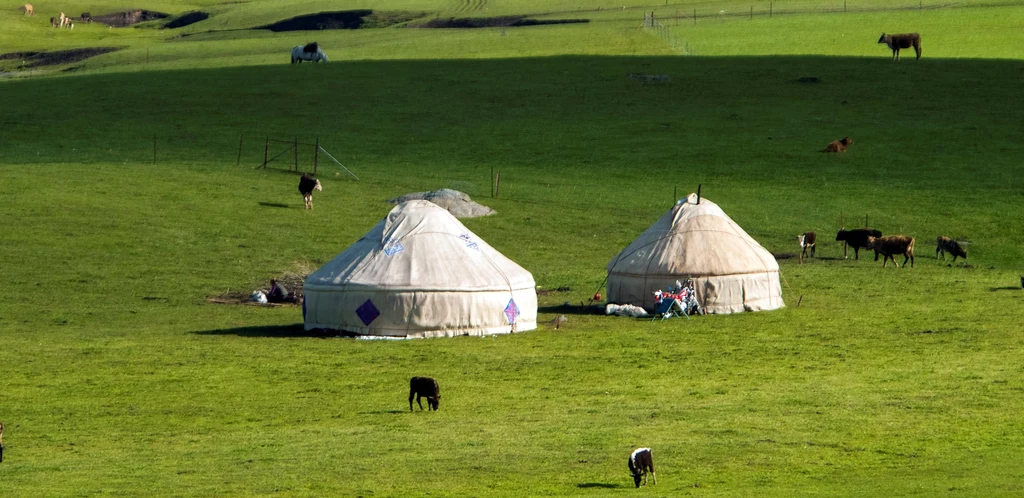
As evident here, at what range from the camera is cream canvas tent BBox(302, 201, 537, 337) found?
90.8 feet

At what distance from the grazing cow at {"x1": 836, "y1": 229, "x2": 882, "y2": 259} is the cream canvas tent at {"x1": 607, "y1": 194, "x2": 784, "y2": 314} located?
717 centimetres

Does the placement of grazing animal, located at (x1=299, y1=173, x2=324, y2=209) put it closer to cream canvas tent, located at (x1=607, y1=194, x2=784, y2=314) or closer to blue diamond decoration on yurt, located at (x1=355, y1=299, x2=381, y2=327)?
cream canvas tent, located at (x1=607, y1=194, x2=784, y2=314)

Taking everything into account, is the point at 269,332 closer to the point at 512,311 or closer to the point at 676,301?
the point at 512,311

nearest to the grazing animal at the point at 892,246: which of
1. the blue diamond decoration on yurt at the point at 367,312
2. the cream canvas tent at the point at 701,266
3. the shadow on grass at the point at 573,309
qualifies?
the cream canvas tent at the point at 701,266

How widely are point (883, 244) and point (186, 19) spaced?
303 ft

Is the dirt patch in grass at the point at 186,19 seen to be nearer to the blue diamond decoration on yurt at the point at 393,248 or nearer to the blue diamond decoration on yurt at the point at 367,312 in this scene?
the blue diamond decoration on yurt at the point at 393,248

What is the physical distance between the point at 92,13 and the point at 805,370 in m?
111

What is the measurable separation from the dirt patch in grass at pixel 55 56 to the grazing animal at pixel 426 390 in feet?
247

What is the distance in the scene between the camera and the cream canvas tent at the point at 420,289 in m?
27.7

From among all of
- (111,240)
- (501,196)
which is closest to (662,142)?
(501,196)

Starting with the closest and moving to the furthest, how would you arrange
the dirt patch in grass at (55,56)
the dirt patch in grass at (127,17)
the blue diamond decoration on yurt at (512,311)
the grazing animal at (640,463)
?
1. the grazing animal at (640,463)
2. the blue diamond decoration on yurt at (512,311)
3. the dirt patch in grass at (55,56)
4. the dirt patch in grass at (127,17)

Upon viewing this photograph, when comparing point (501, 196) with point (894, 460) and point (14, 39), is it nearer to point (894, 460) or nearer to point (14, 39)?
point (894, 460)

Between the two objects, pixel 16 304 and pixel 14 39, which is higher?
pixel 14 39

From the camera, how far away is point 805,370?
23.8m
